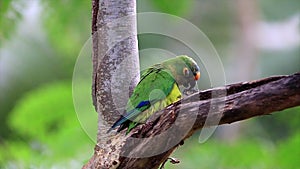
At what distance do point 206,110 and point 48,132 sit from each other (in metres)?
1.55

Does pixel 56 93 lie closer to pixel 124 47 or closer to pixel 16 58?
pixel 124 47

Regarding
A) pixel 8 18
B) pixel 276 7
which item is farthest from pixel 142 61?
pixel 276 7

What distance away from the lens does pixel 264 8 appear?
3.74m

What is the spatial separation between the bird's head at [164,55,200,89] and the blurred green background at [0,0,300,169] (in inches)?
14.4

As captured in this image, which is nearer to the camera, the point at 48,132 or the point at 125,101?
the point at 125,101

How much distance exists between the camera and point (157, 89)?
39.6 inches

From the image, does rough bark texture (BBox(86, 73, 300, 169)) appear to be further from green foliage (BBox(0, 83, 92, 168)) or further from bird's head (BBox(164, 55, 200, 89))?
green foliage (BBox(0, 83, 92, 168))

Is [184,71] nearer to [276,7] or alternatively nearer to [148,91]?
[148,91]

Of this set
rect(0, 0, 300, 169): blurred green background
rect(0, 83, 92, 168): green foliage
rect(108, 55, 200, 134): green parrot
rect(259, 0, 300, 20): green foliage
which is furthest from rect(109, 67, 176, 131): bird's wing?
rect(259, 0, 300, 20): green foliage

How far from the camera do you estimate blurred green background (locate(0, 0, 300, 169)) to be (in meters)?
1.61

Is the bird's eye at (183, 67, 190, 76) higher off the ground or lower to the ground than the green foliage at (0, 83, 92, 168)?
higher

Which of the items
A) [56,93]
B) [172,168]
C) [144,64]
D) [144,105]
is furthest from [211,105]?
[56,93]

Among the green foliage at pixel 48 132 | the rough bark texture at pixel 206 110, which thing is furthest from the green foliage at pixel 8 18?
the rough bark texture at pixel 206 110

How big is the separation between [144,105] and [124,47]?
0.10 metres
